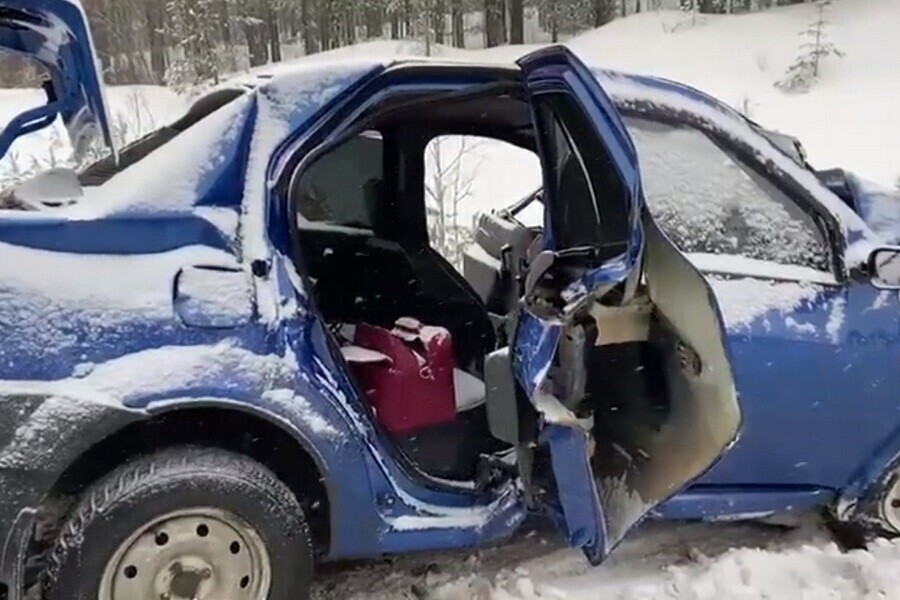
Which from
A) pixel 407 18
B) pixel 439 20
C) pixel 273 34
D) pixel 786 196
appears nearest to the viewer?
pixel 786 196

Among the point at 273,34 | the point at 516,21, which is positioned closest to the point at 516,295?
the point at 516,21

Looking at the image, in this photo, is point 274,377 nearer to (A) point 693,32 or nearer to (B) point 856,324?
(B) point 856,324

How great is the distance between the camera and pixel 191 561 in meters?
2.77

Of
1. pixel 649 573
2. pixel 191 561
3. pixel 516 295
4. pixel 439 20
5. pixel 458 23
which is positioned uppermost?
pixel 439 20

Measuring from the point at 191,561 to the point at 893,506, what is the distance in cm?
256

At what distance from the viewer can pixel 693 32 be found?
26828 mm

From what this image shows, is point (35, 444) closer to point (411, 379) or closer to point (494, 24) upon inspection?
point (411, 379)

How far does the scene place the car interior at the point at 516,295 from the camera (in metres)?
2.99

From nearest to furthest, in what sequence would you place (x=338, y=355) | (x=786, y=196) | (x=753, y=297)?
1. (x=338, y=355)
2. (x=753, y=297)
3. (x=786, y=196)

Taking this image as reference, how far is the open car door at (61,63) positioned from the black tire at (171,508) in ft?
3.93

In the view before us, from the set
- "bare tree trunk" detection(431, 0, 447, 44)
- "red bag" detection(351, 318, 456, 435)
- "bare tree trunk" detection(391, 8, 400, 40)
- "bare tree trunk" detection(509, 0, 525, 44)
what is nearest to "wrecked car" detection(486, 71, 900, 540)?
"red bag" detection(351, 318, 456, 435)

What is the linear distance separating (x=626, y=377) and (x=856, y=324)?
88 centimetres

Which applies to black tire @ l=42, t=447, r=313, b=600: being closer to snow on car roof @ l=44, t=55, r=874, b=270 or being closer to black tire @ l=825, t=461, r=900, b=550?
snow on car roof @ l=44, t=55, r=874, b=270

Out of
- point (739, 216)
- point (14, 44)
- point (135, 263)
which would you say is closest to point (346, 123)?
point (135, 263)
